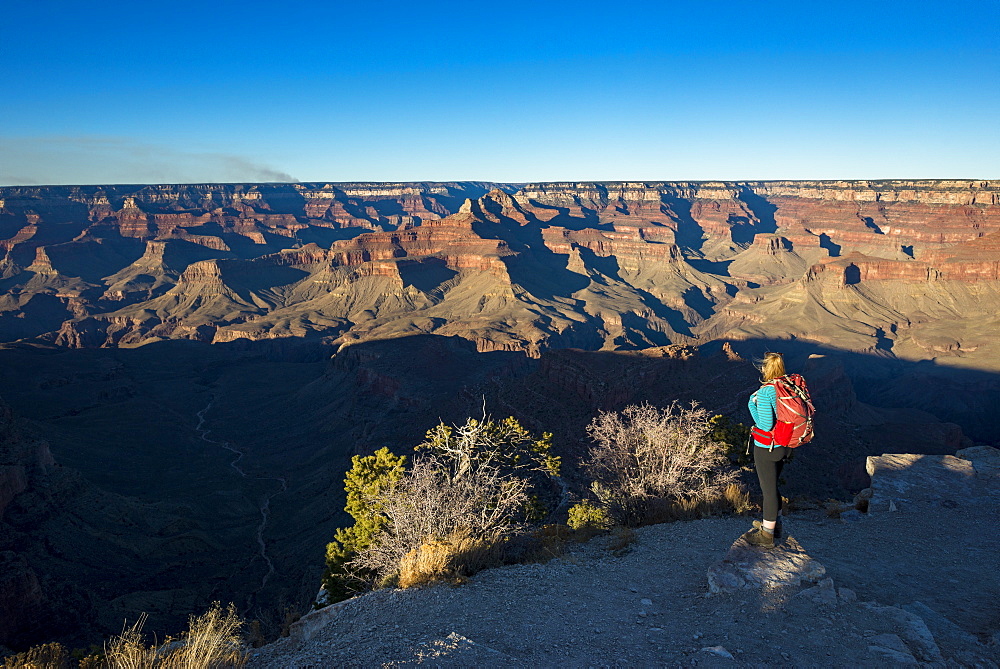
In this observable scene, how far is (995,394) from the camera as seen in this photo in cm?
8438

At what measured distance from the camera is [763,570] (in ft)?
29.8

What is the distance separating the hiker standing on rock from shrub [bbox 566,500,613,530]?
628cm

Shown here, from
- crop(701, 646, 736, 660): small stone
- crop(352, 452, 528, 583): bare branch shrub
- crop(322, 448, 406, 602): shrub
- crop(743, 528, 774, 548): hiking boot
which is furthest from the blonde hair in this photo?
crop(322, 448, 406, 602): shrub

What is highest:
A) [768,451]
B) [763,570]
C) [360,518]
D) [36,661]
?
[768,451]

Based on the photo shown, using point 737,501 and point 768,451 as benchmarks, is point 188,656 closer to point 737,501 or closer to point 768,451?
point 768,451

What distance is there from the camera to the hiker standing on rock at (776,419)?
911 cm

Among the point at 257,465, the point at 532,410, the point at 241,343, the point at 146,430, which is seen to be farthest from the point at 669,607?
the point at 241,343

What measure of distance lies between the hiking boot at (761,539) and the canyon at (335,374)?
24343 mm

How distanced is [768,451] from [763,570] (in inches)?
77.0

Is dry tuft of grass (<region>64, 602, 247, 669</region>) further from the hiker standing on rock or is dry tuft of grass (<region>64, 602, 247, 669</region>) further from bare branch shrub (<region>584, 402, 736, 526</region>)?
bare branch shrub (<region>584, 402, 736, 526</region>)

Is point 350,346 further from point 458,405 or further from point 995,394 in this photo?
point 995,394

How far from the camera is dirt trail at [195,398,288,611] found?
128 feet

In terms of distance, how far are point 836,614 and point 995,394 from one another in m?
105

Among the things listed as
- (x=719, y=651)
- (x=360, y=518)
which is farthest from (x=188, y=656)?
(x=360, y=518)
